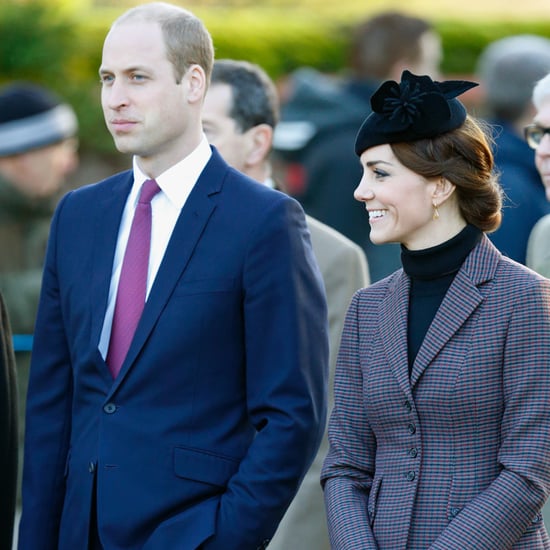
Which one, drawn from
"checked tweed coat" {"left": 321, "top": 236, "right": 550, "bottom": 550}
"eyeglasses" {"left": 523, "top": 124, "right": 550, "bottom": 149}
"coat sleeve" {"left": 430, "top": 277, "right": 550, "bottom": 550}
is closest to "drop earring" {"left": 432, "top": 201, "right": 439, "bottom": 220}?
"checked tweed coat" {"left": 321, "top": 236, "right": 550, "bottom": 550}

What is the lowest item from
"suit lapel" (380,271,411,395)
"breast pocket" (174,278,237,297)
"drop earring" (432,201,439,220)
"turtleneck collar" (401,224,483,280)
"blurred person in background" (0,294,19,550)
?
"blurred person in background" (0,294,19,550)

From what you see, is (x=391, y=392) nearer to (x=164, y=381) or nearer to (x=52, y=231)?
(x=164, y=381)

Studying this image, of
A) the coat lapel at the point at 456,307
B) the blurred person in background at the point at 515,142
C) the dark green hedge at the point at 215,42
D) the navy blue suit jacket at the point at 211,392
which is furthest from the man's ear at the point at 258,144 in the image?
the dark green hedge at the point at 215,42

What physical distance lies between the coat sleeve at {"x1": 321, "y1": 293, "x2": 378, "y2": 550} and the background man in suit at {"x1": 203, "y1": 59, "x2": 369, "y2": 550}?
0.95m

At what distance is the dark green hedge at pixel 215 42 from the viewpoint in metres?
10.7

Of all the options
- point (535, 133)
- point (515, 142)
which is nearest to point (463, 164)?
point (535, 133)

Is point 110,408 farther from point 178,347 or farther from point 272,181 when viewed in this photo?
point 272,181

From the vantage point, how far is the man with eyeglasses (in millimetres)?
4500

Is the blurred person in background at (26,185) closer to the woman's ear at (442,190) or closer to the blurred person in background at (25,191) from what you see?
the blurred person in background at (25,191)

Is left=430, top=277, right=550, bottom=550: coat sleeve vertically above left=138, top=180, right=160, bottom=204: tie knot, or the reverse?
left=138, top=180, right=160, bottom=204: tie knot

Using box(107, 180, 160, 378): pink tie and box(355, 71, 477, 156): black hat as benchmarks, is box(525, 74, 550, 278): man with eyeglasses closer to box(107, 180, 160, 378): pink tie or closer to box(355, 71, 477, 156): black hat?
box(355, 71, 477, 156): black hat

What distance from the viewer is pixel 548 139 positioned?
4.51m

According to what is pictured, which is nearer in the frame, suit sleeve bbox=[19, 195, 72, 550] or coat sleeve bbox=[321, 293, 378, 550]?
coat sleeve bbox=[321, 293, 378, 550]

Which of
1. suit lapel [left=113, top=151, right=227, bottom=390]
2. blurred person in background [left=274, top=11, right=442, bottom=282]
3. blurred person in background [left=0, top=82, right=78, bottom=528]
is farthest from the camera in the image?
blurred person in background [left=274, top=11, right=442, bottom=282]
